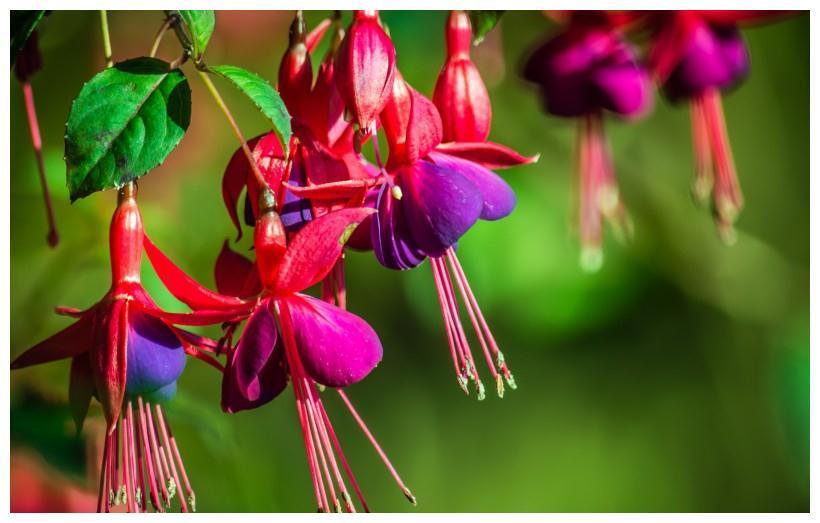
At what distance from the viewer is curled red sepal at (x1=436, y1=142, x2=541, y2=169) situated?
2.73ft

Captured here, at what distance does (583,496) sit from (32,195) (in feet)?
4.85

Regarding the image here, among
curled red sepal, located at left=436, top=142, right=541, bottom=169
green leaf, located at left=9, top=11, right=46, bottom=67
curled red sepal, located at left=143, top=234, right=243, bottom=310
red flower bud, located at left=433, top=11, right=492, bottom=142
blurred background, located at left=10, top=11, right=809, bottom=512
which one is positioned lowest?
blurred background, located at left=10, top=11, right=809, bottom=512

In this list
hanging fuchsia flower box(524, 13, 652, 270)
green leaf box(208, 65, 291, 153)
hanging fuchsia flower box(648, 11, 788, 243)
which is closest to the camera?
green leaf box(208, 65, 291, 153)

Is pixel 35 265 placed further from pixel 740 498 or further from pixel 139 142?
pixel 740 498

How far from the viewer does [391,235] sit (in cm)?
78

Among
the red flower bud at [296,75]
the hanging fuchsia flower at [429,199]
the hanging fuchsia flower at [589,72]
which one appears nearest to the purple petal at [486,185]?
the hanging fuchsia flower at [429,199]

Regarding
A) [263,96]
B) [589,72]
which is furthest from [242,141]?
[589,72]

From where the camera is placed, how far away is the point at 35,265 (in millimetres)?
1366

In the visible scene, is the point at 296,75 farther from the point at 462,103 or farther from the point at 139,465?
the point at 139,465

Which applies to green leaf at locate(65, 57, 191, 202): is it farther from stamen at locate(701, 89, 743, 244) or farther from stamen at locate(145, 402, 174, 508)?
stamen at locate(701, 89, 743, 244)

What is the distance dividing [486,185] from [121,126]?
10.8 inches

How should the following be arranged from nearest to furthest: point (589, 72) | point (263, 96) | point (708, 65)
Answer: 1. point (263, 96)
2. point (589, 72)
3. point (708, 65)

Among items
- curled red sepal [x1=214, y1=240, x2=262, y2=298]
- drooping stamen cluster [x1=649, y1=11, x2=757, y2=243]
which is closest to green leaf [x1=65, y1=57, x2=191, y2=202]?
curled red sepal [x1=214, y1=240, x2=262, y2=298]

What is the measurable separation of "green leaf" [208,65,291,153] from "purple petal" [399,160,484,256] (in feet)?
0.38
